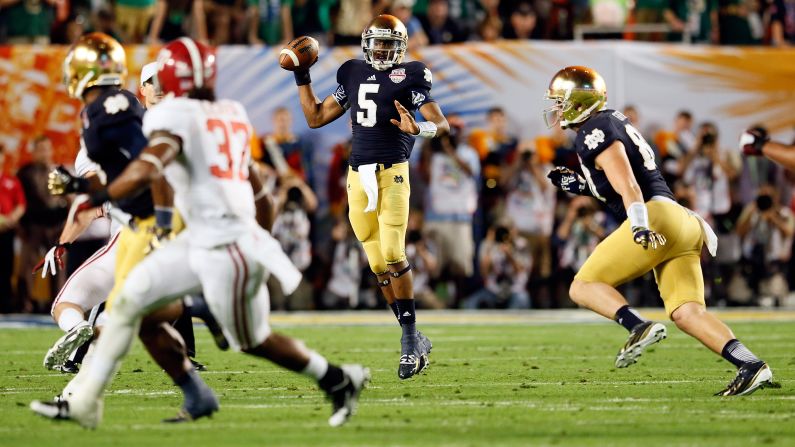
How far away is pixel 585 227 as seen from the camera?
13312 mm

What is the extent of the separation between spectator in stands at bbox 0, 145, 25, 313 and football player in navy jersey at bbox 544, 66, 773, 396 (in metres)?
7.29

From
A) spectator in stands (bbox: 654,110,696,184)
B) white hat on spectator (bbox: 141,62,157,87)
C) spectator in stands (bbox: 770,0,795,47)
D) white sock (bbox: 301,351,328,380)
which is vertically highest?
white hat on spectator (bbox: 141,62,157,87)

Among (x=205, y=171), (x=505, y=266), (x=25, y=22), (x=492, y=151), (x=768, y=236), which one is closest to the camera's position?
(x=205, y=171)

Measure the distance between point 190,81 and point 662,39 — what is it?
9719mm

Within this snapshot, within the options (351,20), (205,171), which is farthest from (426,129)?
(351,20)

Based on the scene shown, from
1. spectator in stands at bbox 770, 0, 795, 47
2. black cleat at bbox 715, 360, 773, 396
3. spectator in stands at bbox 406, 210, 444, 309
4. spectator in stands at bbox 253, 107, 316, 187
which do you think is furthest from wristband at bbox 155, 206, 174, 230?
spectator in stands at bbox 770, 0, 795, 47

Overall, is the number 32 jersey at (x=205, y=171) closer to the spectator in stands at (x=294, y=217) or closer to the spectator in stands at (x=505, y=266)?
the spectator in stands at (x=294, y=217)

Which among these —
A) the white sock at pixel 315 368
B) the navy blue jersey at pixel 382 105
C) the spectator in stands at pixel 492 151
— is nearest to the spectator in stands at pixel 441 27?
the spectator in stands at pixel 492 151

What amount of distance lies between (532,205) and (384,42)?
18.2 feet

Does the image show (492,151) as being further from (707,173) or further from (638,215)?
(638,215)

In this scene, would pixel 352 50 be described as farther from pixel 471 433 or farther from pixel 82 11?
pixel 471 433

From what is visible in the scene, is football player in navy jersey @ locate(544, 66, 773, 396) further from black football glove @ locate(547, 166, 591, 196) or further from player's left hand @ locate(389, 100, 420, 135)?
player's left hand @ locate(389, 100, 420, 135)

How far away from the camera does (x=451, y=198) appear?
13242 millimetres

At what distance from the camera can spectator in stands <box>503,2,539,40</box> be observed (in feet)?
46.4
